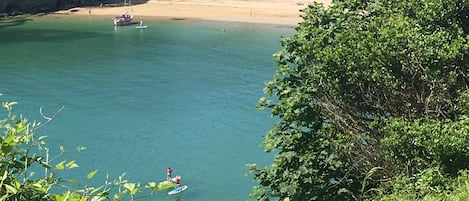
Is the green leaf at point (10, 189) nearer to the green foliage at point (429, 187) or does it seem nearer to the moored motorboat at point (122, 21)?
the green foliage at point (429, 187)

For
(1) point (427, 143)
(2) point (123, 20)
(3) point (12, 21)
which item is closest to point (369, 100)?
(1) point (427, 143)

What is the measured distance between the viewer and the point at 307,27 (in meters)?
13.1

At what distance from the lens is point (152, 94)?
38312 mm

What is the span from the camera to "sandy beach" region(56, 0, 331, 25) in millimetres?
67375

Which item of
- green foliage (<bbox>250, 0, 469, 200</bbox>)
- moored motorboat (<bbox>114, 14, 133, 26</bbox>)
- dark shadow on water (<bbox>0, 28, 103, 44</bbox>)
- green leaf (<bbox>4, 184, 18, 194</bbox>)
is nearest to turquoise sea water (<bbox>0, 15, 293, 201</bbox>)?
dark shadow on water (<bbox>0, 28, 103, 44</bbox>)

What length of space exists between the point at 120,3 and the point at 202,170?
58.6m

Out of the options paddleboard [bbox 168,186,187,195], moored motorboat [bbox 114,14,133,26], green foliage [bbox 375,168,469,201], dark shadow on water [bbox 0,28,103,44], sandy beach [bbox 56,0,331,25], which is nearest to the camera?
green foliage [bbox 375,168,469,201]

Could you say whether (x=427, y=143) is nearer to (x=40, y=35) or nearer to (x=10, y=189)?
(x=10, y=189)

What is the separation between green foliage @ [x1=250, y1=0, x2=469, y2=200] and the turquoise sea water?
4754mm

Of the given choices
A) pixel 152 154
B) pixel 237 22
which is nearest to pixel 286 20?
pixel 237 22

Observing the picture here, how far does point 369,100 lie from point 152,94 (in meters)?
27.9

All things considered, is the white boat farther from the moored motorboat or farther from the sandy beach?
the sandy beach

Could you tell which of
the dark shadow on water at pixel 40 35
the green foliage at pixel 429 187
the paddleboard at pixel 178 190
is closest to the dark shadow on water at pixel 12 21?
the dark shadow on water at pixel 40 35

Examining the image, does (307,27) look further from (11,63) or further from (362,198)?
(11,63)
